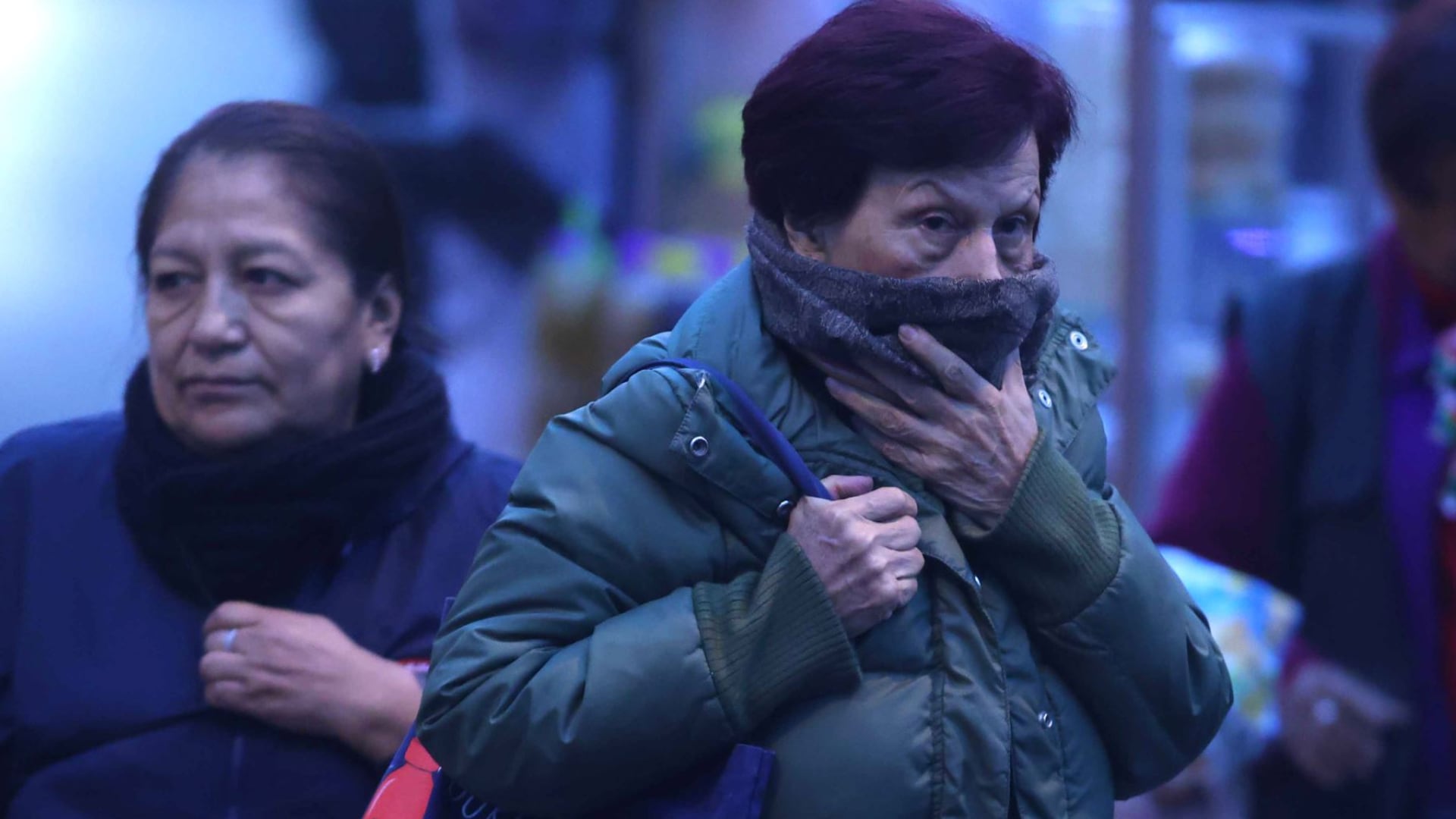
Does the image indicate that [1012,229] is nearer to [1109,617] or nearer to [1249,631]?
[1109,617]

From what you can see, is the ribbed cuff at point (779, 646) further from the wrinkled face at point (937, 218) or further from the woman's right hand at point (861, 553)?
the wrinkled face at point (937, 218)

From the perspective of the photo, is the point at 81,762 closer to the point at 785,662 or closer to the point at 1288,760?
the point at 785,662

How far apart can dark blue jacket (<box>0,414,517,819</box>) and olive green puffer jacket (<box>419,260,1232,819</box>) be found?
637 mm

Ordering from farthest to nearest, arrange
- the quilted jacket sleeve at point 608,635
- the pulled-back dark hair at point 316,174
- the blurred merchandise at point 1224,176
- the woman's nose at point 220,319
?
the blurred merchandise at point 1224,176, the pulled-back dark hair at point 316,174, the woman's nose at point 220,319, the quilted jacket sleeve at point 608,635

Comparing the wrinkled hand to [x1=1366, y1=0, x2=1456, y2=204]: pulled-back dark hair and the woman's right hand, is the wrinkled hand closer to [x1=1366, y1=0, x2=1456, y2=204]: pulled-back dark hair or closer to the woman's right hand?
[x1=1366, y1=0, x2=1456, y2=204]: pulled-back dark hair

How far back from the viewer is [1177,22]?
5410mm

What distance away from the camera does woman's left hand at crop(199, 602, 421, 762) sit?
223 cm

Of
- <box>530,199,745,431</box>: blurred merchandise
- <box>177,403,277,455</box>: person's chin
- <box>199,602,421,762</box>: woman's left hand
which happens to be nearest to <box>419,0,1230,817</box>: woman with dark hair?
<box>199,602,421,762</box>: woman's left hand

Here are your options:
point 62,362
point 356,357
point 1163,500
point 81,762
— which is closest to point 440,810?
point 81,762

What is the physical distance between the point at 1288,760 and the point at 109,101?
3.41 m

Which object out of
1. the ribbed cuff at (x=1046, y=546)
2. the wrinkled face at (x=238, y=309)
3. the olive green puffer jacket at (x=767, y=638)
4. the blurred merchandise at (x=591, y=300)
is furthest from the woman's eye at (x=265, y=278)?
the blurred merchandise at (x=591, y=300)

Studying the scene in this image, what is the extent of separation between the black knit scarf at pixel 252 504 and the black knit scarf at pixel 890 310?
0.84m

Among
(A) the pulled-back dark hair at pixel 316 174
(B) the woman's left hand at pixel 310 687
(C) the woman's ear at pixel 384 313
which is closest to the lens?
(B) the woman's left hand at pixel 310 687

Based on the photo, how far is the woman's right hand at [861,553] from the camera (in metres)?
1.68
